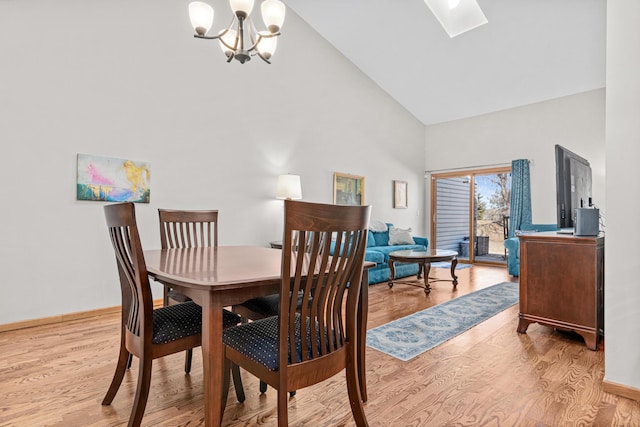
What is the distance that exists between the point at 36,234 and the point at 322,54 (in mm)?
4233

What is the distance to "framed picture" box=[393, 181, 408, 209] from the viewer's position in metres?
6.60

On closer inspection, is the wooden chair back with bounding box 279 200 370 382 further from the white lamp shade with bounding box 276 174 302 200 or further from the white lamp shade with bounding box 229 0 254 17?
the white lamp shade with bounding box 276 174 302 200

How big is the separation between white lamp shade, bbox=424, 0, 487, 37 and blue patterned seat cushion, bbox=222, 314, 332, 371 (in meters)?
4.53

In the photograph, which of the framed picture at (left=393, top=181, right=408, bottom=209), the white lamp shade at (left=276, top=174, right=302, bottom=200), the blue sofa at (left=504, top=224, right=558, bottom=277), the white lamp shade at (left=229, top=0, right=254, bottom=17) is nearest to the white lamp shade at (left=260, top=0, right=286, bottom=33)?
the white lamp shade at (left=229, top=0, right=254, bottom=17)

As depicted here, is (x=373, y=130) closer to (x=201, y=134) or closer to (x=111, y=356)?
(x=201, y=134)

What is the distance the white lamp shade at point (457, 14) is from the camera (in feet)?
14.5

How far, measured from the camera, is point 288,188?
431 cm

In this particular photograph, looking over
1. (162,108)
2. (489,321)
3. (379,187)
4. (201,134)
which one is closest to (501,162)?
(379,187)

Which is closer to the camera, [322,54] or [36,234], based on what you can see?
[36,234]

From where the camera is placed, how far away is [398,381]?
1967mm

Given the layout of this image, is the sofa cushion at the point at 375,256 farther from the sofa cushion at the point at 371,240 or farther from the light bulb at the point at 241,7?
the light bulb at the point at 241,7

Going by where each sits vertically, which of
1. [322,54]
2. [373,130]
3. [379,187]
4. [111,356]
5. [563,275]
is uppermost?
[322,54]

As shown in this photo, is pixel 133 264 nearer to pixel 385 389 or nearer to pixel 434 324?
pixel 385 389

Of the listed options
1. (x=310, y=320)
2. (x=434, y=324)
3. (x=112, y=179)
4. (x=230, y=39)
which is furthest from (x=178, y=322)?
(x=112, y=179)
